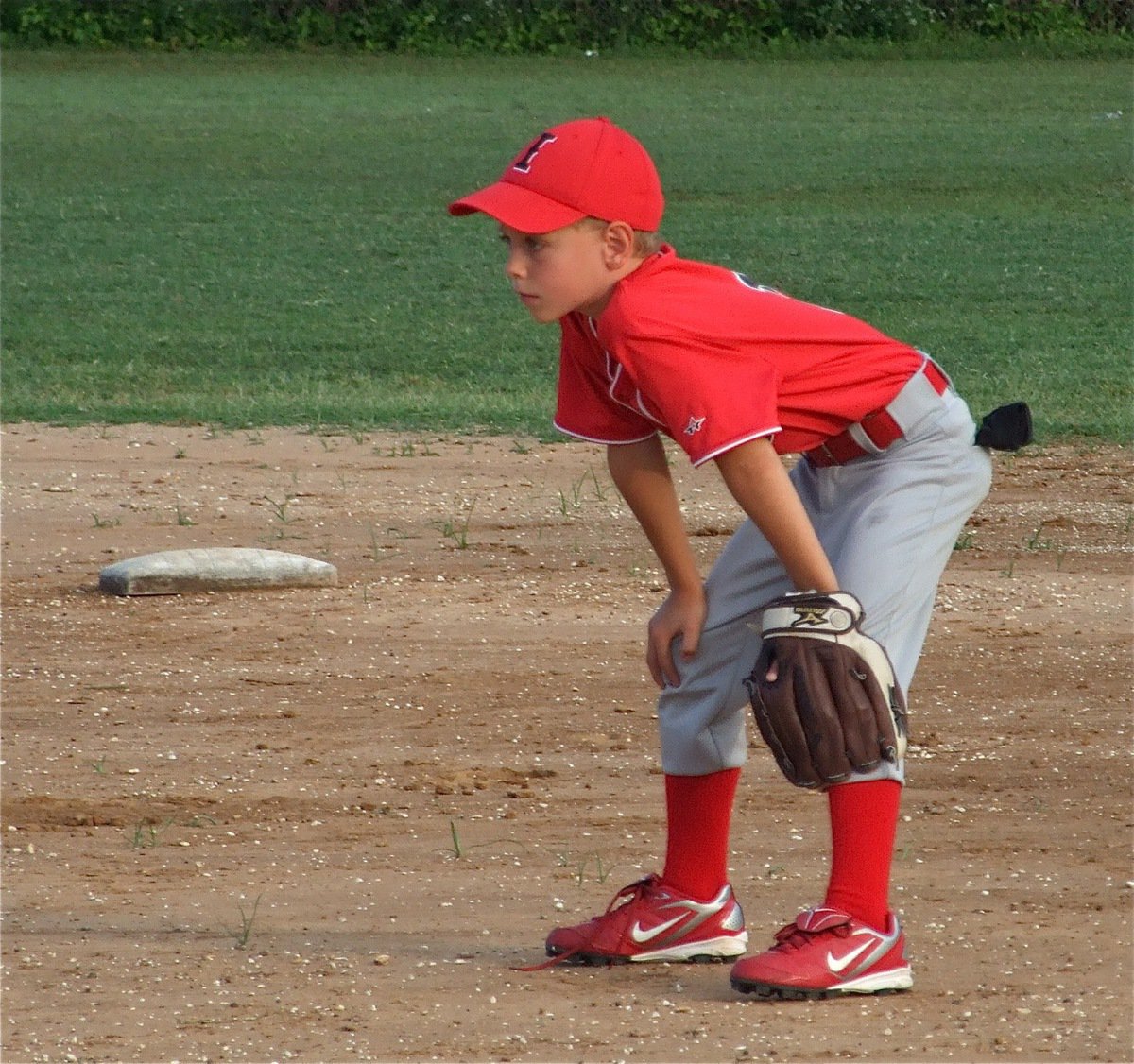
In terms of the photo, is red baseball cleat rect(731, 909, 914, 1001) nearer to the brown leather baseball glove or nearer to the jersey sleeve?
the brown leather baseball glove

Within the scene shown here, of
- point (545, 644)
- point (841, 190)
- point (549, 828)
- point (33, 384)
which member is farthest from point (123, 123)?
point (549, 828)

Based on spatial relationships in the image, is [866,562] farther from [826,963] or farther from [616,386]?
[826,963]

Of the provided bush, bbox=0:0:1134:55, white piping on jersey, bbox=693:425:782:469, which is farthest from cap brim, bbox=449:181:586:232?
bush, bbox=0:0:1134:55

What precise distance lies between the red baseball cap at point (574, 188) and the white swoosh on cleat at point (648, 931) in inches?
43.0

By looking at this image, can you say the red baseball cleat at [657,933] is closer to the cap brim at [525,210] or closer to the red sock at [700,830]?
the red sock at [700,830]

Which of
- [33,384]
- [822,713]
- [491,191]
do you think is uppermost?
[491,191]

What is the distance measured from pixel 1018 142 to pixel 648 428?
1715 centimetres

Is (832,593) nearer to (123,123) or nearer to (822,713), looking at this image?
(822,713)

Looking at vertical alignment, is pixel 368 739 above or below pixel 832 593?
below

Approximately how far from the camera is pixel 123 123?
21.5 m

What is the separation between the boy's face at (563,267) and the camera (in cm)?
310

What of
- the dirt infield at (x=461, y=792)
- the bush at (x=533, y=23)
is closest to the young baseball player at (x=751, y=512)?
the dirt infield at (x=461, y=792)

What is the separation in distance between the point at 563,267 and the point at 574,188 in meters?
0.12

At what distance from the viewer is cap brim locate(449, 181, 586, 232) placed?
3.06 meters
